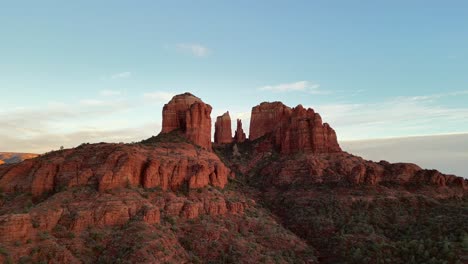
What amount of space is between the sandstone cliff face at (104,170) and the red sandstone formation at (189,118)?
23229 millimetres

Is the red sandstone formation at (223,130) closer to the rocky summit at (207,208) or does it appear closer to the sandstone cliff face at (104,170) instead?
the rocky summit at (207,208)

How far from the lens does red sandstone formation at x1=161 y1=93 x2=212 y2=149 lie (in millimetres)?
96062

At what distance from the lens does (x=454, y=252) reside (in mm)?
50938

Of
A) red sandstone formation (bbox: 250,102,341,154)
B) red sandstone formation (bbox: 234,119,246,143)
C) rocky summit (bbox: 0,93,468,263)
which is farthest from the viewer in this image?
red sandstone formation (bbox: 234,119,246,143)

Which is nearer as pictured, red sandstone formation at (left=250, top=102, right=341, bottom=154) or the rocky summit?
the rocky summit

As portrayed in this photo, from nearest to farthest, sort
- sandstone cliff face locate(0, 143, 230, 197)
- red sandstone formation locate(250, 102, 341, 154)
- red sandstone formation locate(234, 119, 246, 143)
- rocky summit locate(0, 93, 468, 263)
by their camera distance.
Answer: rocky summit locate(0, 93, 468, 263), sandstone cliff face locate(0, 143, 230, 197), red sandstone formation locate(250, 102, 341, 154), red sandstone formation locate(234, 119, 246, 143)

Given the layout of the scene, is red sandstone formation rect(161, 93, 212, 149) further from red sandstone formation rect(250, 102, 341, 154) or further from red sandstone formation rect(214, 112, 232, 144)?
red sandstone formation rect(214, 112, 232, 144)

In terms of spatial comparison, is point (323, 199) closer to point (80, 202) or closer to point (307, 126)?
point (307, 126)

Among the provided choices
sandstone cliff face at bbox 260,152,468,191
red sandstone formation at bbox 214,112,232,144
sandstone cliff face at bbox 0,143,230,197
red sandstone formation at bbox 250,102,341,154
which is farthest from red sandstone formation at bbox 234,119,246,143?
sandstone cliff face at bbox 0,143,230,197

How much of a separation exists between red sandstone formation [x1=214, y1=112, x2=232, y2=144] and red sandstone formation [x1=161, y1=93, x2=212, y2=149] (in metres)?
31.0

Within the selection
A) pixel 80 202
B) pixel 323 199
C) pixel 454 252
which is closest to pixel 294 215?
pixel 323 199

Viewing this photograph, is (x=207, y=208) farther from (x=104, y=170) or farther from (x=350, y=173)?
(x=350, y=173)

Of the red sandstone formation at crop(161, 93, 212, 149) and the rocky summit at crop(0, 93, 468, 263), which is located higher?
the red sandstone formation at crop(161, 93, 212, 149)

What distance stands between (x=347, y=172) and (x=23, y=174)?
66.7 meters
